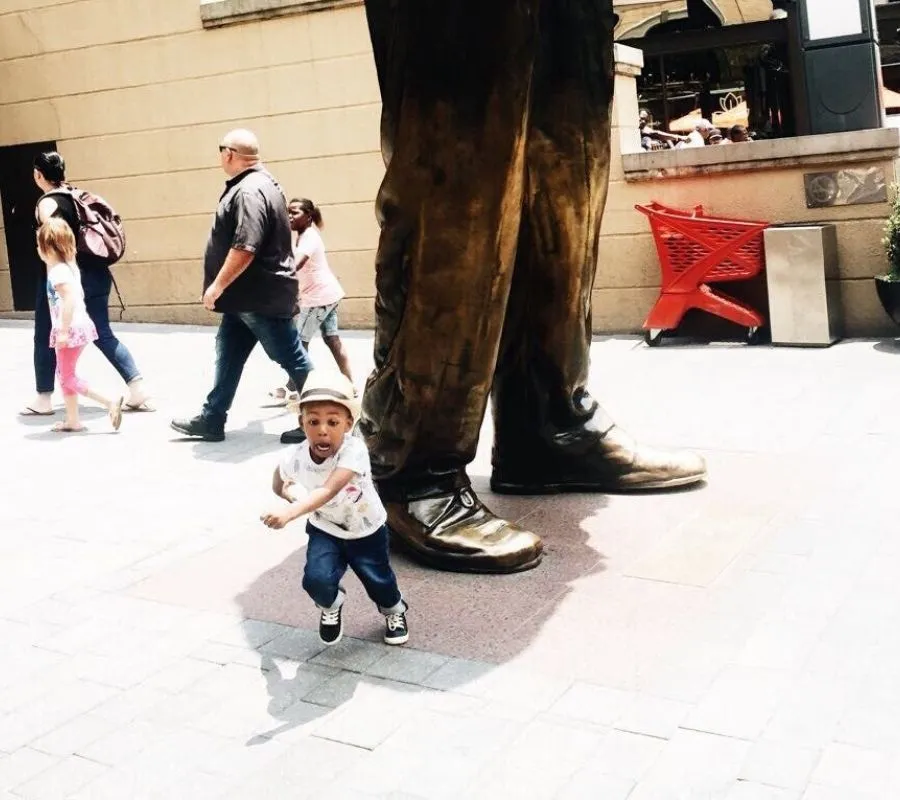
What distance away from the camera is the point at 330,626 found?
133 inches

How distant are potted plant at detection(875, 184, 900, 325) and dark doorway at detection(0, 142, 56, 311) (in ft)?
29.4

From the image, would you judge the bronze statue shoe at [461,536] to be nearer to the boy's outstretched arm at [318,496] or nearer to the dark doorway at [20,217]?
the boy's outstretched arm at [318,496]

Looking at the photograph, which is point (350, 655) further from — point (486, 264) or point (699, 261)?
point (699, 261)

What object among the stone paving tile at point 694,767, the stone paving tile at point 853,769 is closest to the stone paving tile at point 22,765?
the stone paving tile at point 694,767

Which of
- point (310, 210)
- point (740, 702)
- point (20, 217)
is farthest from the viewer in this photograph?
point (20, 217)

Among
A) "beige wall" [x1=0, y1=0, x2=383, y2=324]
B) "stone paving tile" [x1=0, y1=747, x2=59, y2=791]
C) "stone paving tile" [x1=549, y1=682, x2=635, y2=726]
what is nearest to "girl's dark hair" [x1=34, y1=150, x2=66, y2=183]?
"beige wall" [x1=0, y1=0, x2=383, y2=324]

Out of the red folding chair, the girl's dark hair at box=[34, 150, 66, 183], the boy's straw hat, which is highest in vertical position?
the girl's dark hair at box=[34, 150, 66, 183]

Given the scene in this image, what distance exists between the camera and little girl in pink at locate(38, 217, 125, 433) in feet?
24.2

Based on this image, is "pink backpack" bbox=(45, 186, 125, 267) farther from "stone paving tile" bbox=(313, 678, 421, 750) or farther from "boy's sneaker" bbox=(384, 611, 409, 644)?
"stone paving tile" bbox=(313, 678, 421, 750)

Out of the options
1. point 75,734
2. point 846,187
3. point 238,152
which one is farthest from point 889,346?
point 75,734

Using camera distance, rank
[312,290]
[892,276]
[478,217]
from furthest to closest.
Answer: [892,276], [312,290], [478,217]

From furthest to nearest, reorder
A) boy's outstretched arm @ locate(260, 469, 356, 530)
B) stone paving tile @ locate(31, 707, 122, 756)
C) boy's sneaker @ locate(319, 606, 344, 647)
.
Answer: boy's sneaker @ locate(319, 606, 344, 647)
boy's outstretched arm @ locate(260, 469, 356, 530)
stone paving tile @ locate(31, 707, 122, 756)

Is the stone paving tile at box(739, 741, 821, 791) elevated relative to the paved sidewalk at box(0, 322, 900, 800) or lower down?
lower down

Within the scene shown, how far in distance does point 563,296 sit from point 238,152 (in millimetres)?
3100
